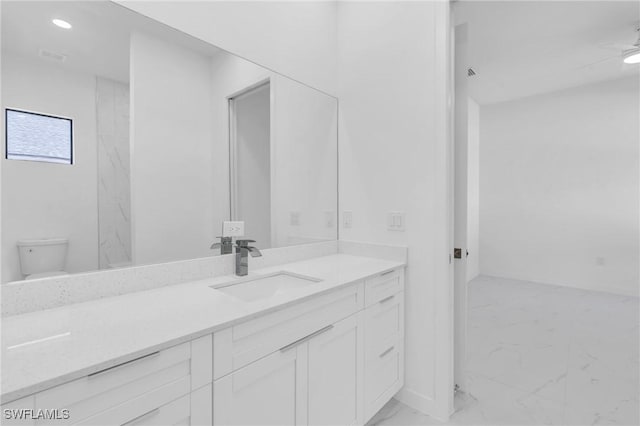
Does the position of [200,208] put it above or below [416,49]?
below

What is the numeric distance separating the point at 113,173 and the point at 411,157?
151cm

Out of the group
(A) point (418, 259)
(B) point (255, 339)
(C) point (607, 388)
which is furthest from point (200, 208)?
(C) point (607, 388)

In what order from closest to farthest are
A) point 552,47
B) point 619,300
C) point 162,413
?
point 162,413 → point 552,47 → point 619,300

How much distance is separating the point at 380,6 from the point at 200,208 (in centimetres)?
171

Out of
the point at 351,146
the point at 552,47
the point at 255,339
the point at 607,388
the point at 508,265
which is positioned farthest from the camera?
the point at 508,265

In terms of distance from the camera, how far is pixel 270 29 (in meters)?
1.73

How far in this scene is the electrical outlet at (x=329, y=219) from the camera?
210 centimetres

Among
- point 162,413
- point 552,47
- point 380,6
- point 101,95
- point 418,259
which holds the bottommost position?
point 162,413

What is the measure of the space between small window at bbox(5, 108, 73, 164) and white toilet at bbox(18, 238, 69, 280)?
284mm

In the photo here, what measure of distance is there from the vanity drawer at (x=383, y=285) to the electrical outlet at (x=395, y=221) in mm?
259

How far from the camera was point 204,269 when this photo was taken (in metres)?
1.39

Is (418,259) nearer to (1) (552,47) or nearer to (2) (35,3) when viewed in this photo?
(2) (35,3)

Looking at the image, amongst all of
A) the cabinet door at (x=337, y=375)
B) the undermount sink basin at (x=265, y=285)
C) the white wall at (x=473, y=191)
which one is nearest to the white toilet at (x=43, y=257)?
the undermount sink basin at (x=265, y=285)

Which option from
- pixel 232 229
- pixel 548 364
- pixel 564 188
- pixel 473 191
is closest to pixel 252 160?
pixel 232 229
